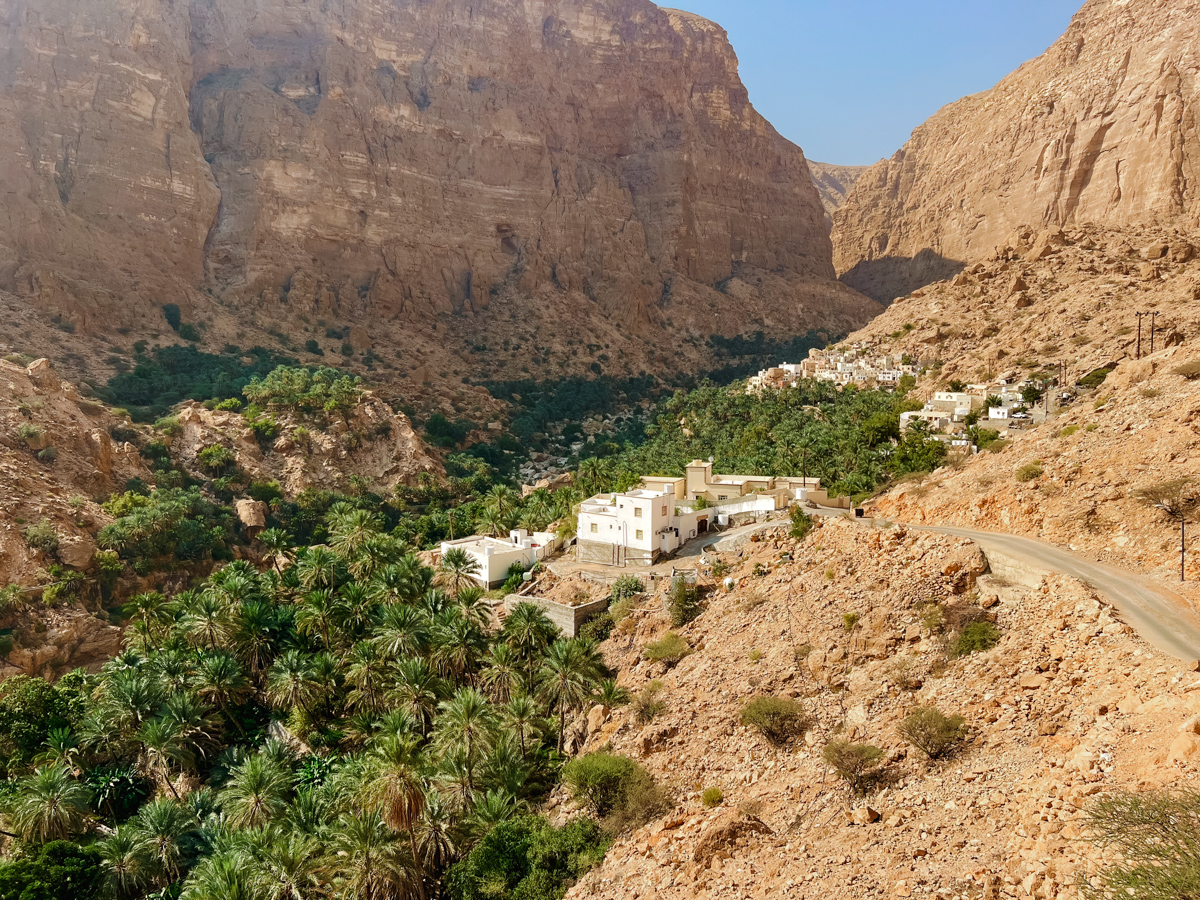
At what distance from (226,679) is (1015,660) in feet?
80.4

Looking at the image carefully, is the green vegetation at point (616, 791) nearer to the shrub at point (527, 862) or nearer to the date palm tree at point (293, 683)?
the shrub at point (527, 862)

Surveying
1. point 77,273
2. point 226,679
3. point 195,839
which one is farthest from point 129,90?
point 195,839

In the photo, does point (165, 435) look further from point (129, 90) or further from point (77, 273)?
point (129, 90)

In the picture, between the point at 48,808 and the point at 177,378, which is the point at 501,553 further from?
the point at 177,378

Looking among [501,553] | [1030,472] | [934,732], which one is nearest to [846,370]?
[501,553]

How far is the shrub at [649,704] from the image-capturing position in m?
22.3

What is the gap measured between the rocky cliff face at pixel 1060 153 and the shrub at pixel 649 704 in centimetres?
7564

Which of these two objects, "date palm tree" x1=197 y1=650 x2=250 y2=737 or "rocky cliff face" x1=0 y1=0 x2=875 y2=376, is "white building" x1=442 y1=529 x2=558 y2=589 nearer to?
"date palm tree" x1=197 y1=650 x2=250 y2=737

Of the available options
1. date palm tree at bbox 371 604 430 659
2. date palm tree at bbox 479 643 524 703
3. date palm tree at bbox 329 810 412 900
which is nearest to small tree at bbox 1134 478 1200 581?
date palm tree at bbox 479 643 524 703

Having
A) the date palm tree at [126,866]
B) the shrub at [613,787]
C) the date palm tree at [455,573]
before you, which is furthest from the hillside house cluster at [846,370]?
the date palm tree at [126,866]

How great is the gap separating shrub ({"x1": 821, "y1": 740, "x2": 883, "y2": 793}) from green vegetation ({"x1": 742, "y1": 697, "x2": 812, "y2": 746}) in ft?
6.98

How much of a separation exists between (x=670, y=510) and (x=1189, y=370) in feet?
58.6

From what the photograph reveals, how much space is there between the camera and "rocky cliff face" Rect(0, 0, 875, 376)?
3014 inches

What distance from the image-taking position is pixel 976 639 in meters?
17.5
